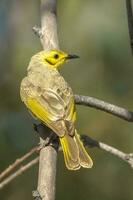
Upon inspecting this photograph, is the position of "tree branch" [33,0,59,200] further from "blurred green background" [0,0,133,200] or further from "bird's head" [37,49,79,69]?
"blurred green background" [0,0,133,200]

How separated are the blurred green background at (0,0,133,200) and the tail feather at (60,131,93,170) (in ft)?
7.81

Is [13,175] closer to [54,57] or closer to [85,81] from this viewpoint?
[54,57]

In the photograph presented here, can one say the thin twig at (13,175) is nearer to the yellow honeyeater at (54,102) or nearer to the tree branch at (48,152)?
the tree branch at (48,152)

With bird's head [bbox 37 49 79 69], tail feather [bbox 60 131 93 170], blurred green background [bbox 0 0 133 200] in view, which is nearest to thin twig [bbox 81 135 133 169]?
tail feather [bbox 60 131 93 170]

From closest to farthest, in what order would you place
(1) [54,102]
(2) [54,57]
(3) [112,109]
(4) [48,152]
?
(4) [48,152] < (3) [112,109] < (1) [54,102] < (2) [54,57]

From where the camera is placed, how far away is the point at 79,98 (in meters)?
4.24

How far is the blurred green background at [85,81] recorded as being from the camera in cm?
709

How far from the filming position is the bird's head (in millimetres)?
5000

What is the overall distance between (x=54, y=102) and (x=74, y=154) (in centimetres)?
58

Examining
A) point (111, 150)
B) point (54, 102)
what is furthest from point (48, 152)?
point (54, 102)

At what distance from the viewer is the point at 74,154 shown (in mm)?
4195

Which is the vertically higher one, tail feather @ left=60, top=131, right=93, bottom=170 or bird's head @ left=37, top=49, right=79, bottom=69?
bird's head @ left=37, top=49, right=79, bottom=69

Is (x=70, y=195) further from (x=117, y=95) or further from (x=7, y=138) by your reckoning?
(x=117, y=95)

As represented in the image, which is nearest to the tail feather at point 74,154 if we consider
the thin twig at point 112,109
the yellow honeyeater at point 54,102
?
the yellow honeyeater at point 54,102
